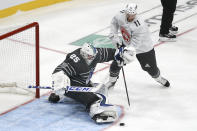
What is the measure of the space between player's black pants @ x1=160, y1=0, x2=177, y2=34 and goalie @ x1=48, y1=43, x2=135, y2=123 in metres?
2.06

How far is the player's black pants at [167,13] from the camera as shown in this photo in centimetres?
662

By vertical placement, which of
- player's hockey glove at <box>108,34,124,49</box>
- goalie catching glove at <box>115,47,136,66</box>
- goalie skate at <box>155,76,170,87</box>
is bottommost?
goalie skate at <box>155,76,170,87</box>

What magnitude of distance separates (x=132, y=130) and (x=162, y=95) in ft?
2.84

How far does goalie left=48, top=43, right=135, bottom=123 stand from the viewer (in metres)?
4.52

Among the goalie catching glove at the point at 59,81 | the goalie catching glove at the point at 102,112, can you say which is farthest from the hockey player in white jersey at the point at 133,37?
the goalie catching glove at the point at 59,81

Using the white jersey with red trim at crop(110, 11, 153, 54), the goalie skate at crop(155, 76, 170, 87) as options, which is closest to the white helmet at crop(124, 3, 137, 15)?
the white jersey with red trim at crop(110, 11, 153, 54)

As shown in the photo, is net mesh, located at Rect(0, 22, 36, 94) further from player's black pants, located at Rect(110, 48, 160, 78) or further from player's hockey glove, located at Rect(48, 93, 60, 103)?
player's black pants, located at Rect(110, 48, 160, 78)

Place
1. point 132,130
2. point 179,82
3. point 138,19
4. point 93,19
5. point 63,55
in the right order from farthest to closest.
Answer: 1. point 93,19
2. point 63,55
3. point 179,82
4. point 138,19
5. point 132,130

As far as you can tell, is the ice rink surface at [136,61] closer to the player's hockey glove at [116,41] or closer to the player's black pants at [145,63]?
the player's black pants at [145,63]

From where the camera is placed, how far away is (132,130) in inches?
176

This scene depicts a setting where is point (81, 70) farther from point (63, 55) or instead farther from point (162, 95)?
point (63, 55)

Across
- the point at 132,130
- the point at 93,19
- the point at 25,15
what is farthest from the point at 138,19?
the point at 25,15

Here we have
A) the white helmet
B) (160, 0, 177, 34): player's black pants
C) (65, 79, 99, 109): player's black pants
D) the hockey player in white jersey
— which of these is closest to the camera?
(65, 79, 99, 109): player's black pants

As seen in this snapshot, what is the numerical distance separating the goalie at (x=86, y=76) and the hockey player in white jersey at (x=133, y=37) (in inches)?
10.7
